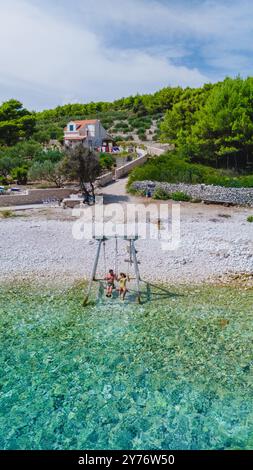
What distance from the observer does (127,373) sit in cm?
977

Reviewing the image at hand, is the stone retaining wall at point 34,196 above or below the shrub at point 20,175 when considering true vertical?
below

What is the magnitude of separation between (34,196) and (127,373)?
1960 centimetres

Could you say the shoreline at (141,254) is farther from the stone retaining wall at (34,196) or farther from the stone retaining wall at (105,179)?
the stone retaining wall at (105,179)

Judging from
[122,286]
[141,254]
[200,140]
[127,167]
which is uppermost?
[200,140]

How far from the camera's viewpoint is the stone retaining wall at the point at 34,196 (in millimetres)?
26250

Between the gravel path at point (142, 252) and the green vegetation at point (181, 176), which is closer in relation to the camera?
the gravel path at point (142, 252)

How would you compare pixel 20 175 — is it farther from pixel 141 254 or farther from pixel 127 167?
pixel 141 254

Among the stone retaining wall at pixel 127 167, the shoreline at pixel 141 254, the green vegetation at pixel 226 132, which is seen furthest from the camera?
the stone retaining wall at pixel 127 167

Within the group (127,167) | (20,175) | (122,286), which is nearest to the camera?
(122,286)

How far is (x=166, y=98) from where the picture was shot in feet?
255

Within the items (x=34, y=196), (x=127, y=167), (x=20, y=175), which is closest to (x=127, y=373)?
(x=34, y=196)

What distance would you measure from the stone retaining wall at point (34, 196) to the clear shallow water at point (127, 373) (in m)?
14.0

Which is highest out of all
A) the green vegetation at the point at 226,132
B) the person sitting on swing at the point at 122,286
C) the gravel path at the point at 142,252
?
the green vegetation at the point at 226,132

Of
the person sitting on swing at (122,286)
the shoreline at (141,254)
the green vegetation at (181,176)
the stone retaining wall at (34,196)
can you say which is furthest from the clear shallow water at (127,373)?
the green vegetation at (181,176)
